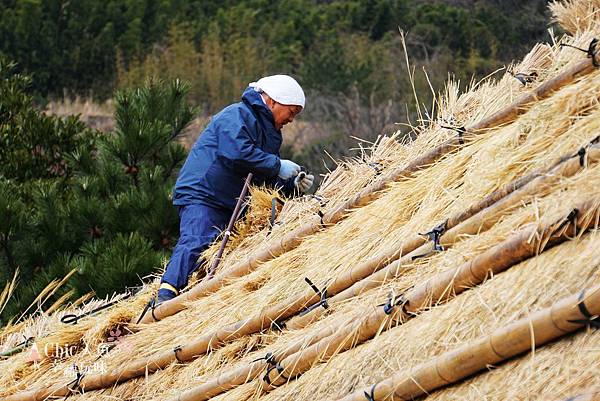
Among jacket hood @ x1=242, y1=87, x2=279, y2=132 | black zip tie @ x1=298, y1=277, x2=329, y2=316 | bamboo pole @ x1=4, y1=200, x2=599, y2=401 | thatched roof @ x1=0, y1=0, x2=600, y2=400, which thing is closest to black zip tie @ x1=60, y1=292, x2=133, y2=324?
thatched roof @ x1=0, y1=0, x2=600, y2=400

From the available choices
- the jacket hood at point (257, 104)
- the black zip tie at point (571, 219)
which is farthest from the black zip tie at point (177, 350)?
the black zip tie at point (571, 219)

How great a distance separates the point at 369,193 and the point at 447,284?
1165 millimetres

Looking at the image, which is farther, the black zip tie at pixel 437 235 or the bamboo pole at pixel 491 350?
the black zip tie at pixel 437 235

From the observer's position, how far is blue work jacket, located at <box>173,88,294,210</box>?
6086 millimetres

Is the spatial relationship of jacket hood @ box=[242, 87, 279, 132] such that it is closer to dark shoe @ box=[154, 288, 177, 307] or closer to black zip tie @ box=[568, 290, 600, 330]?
dark shoe @ box=[154, 288, 177, 307]

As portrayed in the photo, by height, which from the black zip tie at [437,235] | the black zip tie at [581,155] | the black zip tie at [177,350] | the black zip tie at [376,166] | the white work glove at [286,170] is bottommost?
the black zip tie at [177,350]

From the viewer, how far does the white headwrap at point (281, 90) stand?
6273 millimetres

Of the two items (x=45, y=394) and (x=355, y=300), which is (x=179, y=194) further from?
(x=355, y=300)

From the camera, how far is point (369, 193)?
5.29 metres

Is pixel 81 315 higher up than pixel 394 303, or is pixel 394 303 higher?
pixel 394 303

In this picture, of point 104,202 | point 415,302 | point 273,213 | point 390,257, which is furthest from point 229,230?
point 104,202

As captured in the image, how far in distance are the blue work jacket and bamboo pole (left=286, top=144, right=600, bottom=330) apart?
4.67 feet

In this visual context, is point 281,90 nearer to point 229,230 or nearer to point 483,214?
point 229,230

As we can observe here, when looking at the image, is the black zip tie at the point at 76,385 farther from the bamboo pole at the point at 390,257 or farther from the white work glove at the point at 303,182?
the white work glove at the point at 303,182
